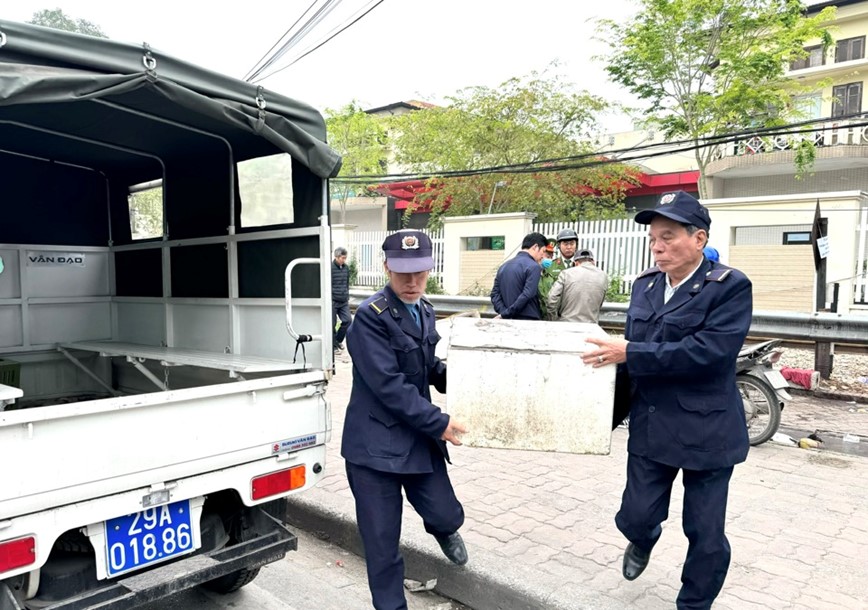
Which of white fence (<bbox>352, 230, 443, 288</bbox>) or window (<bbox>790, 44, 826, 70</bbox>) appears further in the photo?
window (<bbox>790, 44, 826, 70</bbox>)

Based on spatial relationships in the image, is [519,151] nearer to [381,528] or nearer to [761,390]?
[761,390]

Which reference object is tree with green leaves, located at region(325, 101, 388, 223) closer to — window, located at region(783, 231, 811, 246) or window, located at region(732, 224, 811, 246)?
window, located at region(732, 224, 811, 246)

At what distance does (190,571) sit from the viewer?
8.24 ft

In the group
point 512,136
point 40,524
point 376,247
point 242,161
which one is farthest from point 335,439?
point 512,136

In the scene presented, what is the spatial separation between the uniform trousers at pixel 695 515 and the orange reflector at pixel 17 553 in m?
2.29

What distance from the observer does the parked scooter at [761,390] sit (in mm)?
5449

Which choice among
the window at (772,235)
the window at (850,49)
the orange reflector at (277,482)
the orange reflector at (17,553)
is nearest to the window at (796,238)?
the window at (772,235)

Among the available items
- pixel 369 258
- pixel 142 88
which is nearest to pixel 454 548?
pixel 142 88

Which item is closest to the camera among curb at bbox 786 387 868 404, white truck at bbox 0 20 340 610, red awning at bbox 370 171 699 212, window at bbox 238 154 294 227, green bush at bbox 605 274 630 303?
white truck at bbox 0 20 340 610

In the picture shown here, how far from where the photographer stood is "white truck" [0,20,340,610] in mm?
2281

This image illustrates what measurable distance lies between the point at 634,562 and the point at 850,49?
1115 inches

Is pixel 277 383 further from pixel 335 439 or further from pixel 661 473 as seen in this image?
pixel 335 439

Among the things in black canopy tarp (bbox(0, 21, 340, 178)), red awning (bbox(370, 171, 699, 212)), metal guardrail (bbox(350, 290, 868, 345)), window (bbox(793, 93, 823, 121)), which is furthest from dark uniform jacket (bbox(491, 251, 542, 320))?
red awning (bbox(370, 171, 699, 212))

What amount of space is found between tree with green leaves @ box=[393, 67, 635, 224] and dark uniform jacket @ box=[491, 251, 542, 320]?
11.3 metres
